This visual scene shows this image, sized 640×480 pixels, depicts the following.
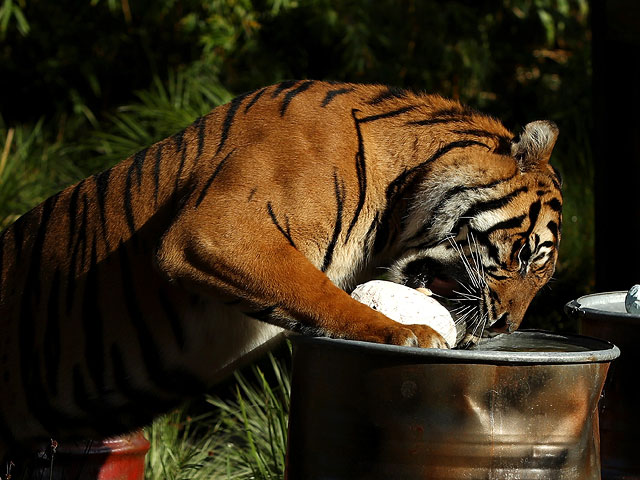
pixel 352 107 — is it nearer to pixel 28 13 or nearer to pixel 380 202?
pixel 380 202

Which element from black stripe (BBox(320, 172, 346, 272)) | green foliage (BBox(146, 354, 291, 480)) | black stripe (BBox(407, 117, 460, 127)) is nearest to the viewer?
black stripe (BBox(320, 172, 346, 272))

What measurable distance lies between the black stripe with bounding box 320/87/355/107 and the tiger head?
39cm

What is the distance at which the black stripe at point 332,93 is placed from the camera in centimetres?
287

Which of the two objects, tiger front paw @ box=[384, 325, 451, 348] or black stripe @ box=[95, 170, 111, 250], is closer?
tiger front paw @ box=[384, 325, 451, 348]

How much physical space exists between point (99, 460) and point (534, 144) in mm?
1922

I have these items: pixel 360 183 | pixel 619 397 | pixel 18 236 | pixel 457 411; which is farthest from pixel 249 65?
pixel 457 411

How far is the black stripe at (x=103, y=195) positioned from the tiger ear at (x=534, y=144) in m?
1.30

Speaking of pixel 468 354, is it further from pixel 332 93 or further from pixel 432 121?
pixel 332 93

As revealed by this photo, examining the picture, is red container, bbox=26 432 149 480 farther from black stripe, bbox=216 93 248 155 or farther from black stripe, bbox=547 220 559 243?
black stripe, bbox=547 220 559 243

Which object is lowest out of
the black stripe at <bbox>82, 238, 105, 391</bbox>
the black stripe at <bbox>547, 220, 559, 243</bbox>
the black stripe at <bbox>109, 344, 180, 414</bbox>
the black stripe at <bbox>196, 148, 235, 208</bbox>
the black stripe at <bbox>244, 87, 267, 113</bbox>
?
the black stripe at <bbox>109, 344, 180, 414</bbox>

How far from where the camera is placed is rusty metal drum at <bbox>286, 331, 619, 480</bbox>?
2.01 m

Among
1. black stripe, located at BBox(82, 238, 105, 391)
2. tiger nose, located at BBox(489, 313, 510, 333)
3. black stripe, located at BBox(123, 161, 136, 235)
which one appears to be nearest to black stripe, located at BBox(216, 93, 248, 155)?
black stripe, located at BBox(123, 161, 136, 235)

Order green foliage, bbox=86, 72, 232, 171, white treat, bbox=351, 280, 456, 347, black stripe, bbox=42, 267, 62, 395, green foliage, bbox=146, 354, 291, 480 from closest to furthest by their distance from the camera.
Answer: white treat, bbox=351, 280, 456, 347 → black stripe, bbox=42, 267, 62, 395 → green foliage, bbox=146, 354, 291, 480 → green foliage, bbox=86, 72, 232, 171

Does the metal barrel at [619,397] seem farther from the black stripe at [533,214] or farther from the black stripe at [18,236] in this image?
the black stripe at [18,236]
